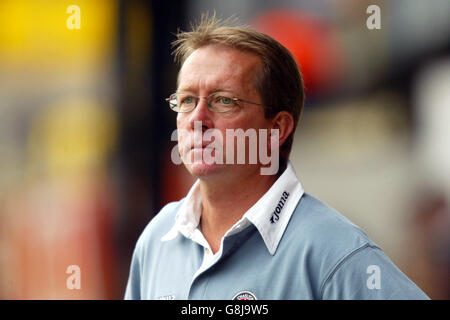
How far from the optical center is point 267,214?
68.4 inches

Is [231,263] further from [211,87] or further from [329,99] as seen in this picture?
[329,99]

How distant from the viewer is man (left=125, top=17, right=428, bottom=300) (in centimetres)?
158

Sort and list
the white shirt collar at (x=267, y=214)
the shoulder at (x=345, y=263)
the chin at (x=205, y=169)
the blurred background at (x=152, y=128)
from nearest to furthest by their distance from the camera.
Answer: the shoulder at (x=345, y=263), the white shirt collar at (x=267, y=214), the chin at (x=205, y=169), the blurred background at (x=152, y=128)

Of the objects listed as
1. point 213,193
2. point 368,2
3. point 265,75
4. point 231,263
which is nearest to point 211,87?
point 265,75

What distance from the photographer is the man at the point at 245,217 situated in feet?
5.19

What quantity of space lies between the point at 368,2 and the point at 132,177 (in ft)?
5.42

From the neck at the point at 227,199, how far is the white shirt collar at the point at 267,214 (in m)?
0.06

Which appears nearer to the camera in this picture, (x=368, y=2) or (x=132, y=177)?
(x=368, y=2)

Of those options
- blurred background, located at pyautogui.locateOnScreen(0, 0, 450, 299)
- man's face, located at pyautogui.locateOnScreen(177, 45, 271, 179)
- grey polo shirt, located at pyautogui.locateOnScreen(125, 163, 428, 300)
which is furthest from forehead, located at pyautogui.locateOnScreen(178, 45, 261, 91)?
blurred background, located at pyautogui.locateOnScreen(0, 0, 450, 299)

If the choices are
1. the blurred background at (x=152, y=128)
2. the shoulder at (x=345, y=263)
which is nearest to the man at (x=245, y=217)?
the shoulder at (x=345, y=263)

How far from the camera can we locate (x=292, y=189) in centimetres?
184

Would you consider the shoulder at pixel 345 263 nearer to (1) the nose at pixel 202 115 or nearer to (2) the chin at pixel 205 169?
(2) the chin at pixel 205 169

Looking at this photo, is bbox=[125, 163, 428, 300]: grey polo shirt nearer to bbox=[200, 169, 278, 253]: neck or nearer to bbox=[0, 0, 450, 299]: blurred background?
bbox=[200, 169, 278, 253]: neck

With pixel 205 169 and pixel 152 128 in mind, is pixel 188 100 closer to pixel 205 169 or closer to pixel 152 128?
pixel 205 169
